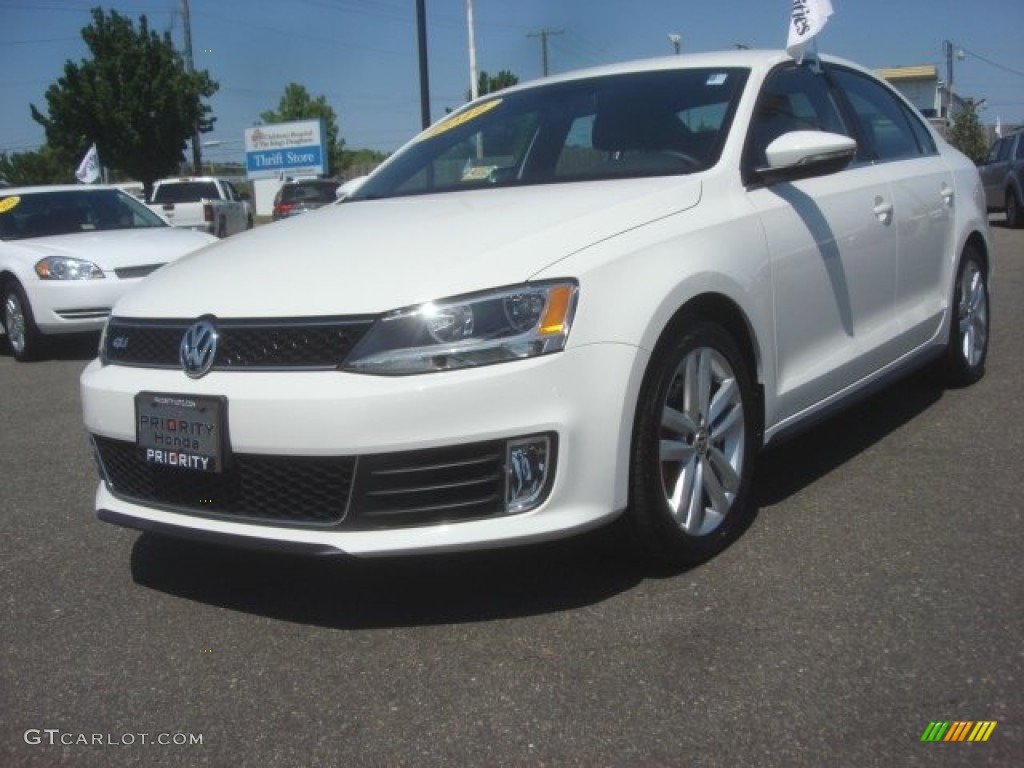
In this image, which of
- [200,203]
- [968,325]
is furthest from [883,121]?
[200,203]

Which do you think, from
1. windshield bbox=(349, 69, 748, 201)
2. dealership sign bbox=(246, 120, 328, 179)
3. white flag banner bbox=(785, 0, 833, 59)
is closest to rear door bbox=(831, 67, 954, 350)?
white flag banner bbox=(785, 0, 833, 59)

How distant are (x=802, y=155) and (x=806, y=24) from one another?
1098 millimetres

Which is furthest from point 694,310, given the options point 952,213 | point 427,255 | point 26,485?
point 26,485

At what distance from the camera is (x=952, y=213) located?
5109 millimetres

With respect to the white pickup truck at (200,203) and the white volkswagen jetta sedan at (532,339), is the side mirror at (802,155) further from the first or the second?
the white pickup truck at (200,203)

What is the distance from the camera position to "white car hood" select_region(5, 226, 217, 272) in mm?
8711

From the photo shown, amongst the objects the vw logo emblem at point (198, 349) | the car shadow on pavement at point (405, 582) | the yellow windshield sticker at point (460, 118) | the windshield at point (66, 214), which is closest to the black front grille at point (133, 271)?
the windshield at point (66, 214)

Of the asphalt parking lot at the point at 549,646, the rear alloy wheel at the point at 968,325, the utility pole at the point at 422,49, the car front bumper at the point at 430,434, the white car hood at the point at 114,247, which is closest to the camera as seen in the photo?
the asphalt parking lot at the point at 549,646

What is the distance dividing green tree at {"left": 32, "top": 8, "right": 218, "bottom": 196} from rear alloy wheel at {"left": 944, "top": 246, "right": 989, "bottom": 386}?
34660 mm

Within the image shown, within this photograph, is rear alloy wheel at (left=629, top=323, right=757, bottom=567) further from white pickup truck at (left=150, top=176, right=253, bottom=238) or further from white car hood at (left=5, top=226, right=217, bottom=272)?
white pickup truck at (left=150, top=176, right=253, bottom=238)

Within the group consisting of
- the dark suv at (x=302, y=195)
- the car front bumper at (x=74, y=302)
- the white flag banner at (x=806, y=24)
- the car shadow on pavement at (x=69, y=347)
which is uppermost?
the white flag banner at (x=806, y=24)

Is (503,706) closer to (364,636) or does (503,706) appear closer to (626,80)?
(364,636)

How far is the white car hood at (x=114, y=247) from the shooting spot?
28.6 ft

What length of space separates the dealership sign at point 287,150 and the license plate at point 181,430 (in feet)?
111
